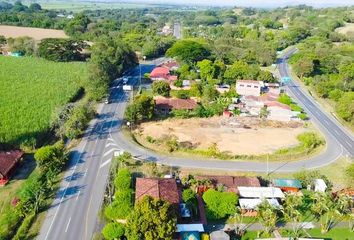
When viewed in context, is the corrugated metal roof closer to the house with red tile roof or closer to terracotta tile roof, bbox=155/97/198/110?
terracotta tile roof, bbox=155/97/198/110

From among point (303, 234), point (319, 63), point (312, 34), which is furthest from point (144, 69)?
point (312, 34)

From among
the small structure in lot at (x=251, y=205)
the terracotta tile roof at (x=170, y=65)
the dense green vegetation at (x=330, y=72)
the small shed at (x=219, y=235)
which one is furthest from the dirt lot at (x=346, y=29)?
the small shed at (x=219, y=235)

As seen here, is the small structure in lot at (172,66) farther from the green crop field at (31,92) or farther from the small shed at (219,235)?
the small shed at (219,235)

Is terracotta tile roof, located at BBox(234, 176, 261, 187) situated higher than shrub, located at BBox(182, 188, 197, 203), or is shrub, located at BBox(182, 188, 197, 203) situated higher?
shrub, located at BBox(182, 188, 197, 203)

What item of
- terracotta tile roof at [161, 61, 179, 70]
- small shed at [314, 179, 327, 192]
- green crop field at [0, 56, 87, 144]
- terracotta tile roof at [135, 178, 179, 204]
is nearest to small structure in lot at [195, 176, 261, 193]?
terracotta tile roof at [135, 178, 179, 204]

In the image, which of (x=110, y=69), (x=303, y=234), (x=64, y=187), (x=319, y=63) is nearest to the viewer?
(x=303, y=234)

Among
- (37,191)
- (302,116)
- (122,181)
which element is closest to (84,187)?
(122,181)

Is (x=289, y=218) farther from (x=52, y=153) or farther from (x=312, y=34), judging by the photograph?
(x=312, y=34)

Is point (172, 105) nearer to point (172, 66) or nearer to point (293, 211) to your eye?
point (172, 66)
